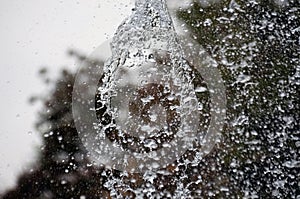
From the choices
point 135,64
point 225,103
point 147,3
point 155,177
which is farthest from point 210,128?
point 147,3

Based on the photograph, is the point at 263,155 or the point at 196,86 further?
the point at 196,86

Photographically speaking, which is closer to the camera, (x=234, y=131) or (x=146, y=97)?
(x=234, y=131)

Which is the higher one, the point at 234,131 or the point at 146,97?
the point at 146,97

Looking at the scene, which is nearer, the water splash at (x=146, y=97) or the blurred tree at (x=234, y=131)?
the blurred tree at (x=234, y=131)

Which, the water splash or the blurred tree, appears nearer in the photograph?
the blurred tree

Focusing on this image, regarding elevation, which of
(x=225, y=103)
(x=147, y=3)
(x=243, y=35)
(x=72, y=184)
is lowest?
(x=72, y=184)

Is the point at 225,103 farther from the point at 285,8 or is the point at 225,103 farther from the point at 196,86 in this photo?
the point at 285,8

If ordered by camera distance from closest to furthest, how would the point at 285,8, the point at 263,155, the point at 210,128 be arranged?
the point at 263,155, the point at 210,128, the point at 285,8

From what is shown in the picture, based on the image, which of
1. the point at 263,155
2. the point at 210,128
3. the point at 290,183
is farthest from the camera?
the point at 210,128
